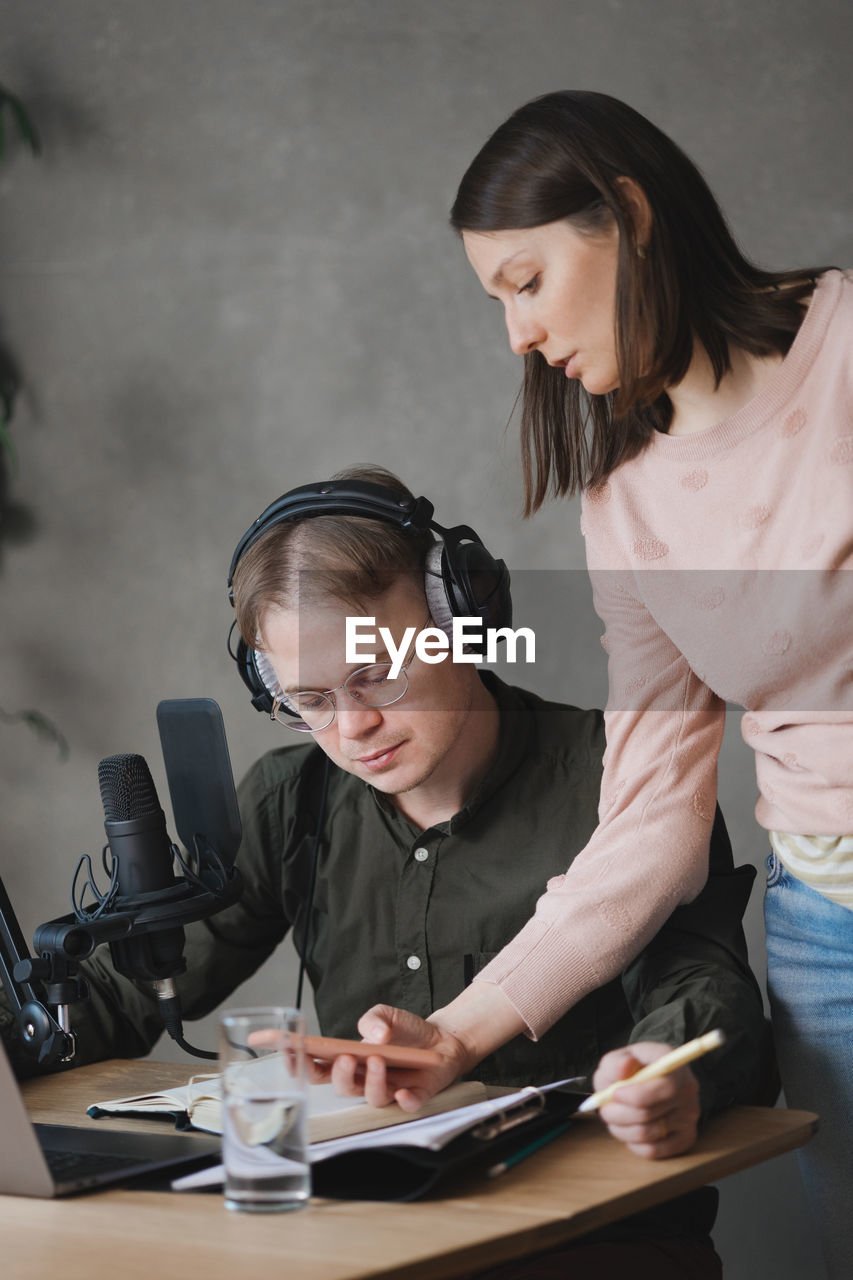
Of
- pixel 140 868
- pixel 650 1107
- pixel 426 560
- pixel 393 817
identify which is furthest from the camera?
pixel 393 817

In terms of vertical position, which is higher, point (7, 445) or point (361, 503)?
point (7, 445)

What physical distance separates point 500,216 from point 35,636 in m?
2.00

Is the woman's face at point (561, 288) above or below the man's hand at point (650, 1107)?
above

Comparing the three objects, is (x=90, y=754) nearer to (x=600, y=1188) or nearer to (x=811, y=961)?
(x=811, y=961)

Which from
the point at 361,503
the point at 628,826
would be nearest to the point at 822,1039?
the point at 628,826

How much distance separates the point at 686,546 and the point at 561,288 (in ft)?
0.93

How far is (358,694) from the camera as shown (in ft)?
4.88

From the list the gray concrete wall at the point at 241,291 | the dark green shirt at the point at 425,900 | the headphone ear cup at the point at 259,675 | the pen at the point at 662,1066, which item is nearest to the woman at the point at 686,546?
the dark green shirt at the point at 425,900

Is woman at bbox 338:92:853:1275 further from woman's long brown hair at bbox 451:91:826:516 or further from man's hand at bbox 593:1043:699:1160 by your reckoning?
man's hand at bbox 593:1043:699:1160

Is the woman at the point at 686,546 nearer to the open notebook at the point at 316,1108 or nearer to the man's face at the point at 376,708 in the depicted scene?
the open notebook at the point at 316,1108

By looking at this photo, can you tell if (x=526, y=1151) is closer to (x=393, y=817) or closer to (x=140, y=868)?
(x=140, y=868)

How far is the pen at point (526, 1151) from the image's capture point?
0.96m

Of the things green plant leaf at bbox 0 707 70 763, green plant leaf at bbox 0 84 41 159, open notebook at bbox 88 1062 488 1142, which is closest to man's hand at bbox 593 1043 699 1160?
open notebook at bbox 88 1062 488 1142

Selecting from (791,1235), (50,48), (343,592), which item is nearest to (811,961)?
(343,592)
